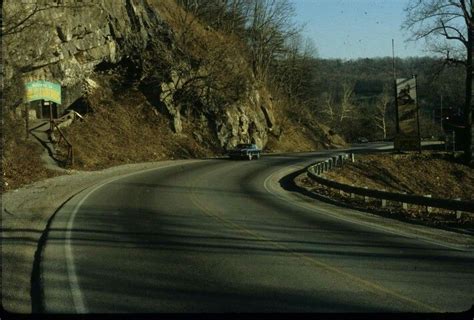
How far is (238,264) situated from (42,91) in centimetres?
2536

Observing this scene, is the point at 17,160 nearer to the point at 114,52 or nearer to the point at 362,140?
the point at 114,52

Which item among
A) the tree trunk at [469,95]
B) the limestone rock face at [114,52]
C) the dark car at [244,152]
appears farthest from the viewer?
the dark car at [244,152]

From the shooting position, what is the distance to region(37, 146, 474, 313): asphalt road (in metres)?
6.30

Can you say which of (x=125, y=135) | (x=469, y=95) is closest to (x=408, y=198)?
(x=469, y=95)

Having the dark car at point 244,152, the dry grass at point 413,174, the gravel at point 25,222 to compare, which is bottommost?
the dry grass at point 413,174

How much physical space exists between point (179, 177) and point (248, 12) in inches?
1958

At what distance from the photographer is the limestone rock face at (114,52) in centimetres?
3603

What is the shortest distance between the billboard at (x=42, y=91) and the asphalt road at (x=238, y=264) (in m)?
16.7

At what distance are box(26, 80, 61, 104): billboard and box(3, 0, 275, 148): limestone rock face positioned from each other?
4.25ft

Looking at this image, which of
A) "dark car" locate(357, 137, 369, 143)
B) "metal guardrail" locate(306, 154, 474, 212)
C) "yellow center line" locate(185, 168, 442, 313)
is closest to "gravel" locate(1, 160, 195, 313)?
"yellow center line" locate(185, 168, 442, 313)

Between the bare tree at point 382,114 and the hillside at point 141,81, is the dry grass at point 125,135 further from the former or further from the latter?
the bare tree at point 382,114

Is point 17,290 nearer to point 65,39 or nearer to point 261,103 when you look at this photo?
point 65,39

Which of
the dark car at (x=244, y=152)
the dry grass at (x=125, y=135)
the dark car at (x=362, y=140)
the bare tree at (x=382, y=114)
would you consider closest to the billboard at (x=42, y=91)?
the dry grass at (x=125, y=135)

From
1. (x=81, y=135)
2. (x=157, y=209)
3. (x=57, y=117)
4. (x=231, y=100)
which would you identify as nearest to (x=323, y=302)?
(x=157, y=209)
